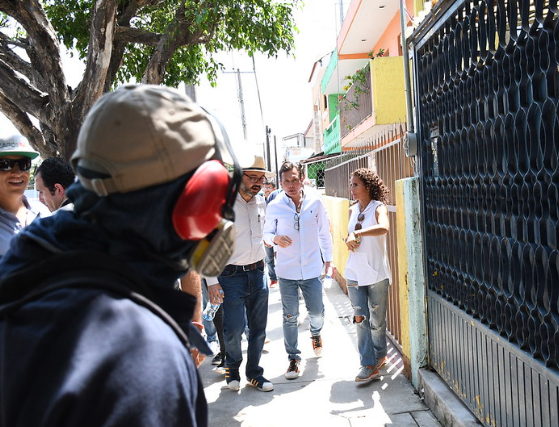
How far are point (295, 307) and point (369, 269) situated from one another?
40.4 inches

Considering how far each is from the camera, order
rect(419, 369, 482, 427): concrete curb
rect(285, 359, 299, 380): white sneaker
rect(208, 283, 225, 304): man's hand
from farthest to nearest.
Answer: rect(285, 359, 299, 380): white sneaker, rect(208, 283, 225, 304): man's hand, rect(419, 369, 482, 427): concrete curb

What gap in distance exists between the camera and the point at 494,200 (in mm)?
3145

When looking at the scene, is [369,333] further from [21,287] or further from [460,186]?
[21,287]

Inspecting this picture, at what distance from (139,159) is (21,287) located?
359mm

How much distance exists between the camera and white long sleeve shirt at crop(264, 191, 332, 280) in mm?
5766

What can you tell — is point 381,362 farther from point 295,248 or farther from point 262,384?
point 295,248

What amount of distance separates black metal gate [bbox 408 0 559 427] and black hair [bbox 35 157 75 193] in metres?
2.91

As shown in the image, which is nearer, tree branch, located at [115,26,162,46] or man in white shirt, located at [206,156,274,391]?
man in white shirt, located at [206,156,274,391]

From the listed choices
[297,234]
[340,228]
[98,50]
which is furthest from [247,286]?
[340,228]

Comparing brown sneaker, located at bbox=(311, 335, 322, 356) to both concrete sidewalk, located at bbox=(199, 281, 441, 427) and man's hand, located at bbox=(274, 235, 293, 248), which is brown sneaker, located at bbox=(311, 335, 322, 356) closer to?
concrete sidewalk, located at bbox=(199, 281, 441, 427)

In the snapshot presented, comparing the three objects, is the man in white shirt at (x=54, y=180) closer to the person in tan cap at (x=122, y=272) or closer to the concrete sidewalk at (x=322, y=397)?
the concrete sidewalk at (x=322, y=397)

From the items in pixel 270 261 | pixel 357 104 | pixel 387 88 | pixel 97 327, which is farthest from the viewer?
pixel 357 104

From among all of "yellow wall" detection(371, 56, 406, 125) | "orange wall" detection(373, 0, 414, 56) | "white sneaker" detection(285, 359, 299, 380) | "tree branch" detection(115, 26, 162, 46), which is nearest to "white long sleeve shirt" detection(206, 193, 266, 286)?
"white sneaker" detection(285, 359, 299, 380)

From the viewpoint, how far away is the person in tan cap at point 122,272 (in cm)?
103
